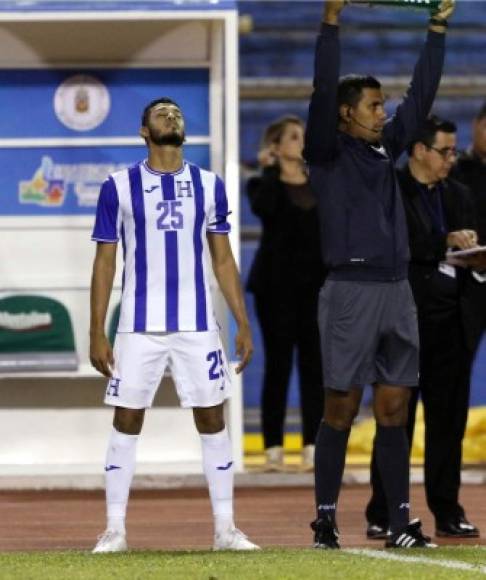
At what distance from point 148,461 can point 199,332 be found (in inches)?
169

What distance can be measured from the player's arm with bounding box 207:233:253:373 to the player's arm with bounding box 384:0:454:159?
813mm

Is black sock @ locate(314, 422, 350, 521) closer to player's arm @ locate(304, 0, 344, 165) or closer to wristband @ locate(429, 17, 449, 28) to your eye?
player's arm @ locate(304, 0, 344, 165)

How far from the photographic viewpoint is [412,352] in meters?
8.20

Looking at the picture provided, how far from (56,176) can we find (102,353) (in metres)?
4.46

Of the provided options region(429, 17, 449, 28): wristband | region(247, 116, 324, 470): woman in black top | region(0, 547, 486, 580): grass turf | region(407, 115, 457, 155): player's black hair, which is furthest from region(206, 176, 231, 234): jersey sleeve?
region(247, 116, 324, 470): woman in black top

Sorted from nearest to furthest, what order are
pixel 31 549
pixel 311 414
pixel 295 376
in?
pixel 31 549 < pixel 311 414 < pixel 295 376

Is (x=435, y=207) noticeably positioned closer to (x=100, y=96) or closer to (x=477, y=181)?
(x=477, y=181)

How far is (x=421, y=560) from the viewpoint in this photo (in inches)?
301

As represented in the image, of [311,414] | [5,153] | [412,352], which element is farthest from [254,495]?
[412,352]

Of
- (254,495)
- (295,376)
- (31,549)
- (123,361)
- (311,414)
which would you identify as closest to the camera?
(123,361)

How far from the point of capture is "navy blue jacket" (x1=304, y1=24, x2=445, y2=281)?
804cm

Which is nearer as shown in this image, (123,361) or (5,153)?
(123,361)

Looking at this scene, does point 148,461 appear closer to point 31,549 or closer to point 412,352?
point 31,549

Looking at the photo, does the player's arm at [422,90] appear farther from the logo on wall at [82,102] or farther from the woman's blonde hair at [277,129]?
the logo on wall at [82,102]
